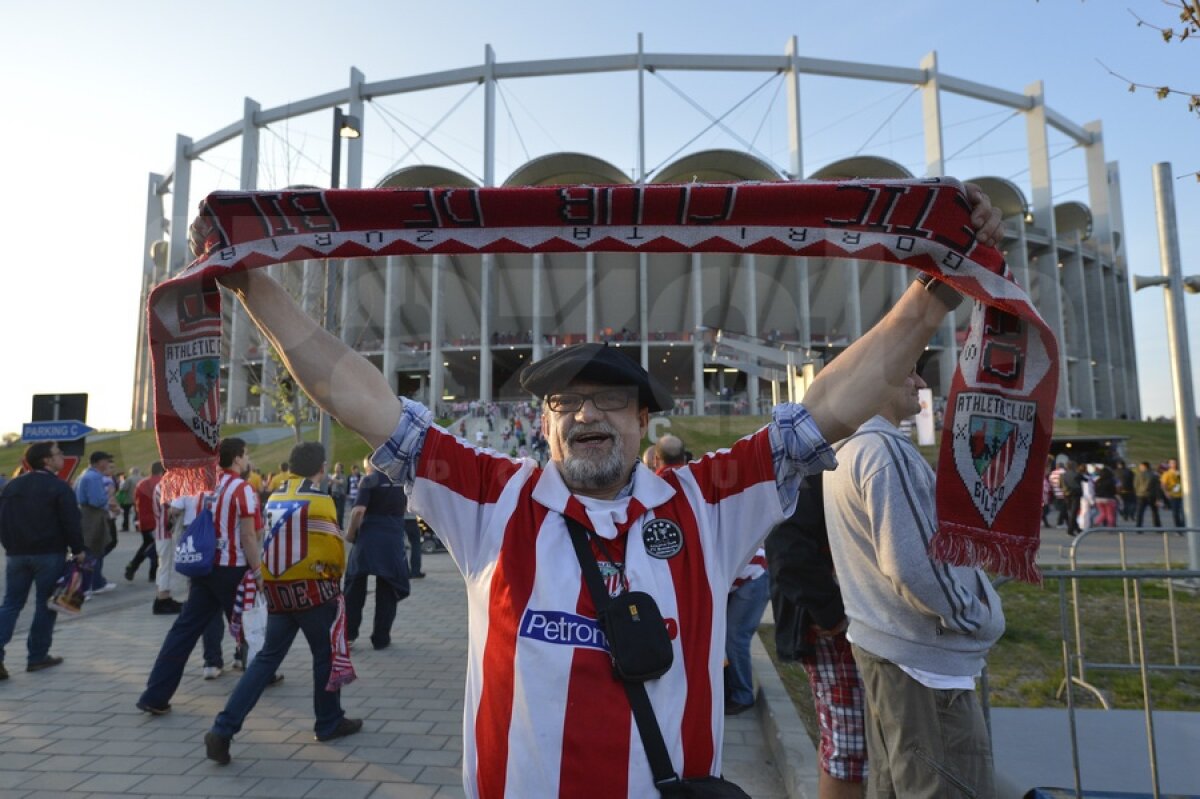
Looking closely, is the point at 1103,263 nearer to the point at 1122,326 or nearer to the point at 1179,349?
the point at 1122,326

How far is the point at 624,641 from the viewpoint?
167cm

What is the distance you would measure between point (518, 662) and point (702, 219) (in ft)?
4.50

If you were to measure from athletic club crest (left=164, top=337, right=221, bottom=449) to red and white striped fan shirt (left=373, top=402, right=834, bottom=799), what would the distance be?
0.70m

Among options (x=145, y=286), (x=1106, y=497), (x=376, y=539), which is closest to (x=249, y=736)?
(x=376, y=539)

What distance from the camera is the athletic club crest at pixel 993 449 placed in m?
1.99

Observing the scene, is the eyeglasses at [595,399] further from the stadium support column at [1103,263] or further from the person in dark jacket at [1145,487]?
the stadium support column at [1103,263]

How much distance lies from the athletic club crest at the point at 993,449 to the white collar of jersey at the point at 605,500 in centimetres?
88

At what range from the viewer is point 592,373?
2.00 metres

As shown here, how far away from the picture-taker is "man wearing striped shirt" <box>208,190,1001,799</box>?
67.1 inches

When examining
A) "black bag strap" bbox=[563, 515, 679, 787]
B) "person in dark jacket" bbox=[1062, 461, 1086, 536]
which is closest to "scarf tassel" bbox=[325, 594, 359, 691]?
"black bag strap" bbox=[563, 515, 679, 787]

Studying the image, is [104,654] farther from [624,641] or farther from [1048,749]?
[1048,749]

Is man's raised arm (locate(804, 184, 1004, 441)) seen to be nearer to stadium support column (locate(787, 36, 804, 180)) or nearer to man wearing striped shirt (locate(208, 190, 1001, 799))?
man wearing striped shirt (locate(208, 190, 1001, 799))

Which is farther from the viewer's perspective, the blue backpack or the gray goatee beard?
the blue backpack

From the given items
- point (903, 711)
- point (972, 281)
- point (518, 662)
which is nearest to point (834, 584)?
point (903, 711)
